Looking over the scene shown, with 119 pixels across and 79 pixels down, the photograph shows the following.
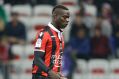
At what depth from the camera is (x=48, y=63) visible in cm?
713

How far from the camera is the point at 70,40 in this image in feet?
41.4

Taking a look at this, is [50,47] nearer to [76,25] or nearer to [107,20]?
[76,25]

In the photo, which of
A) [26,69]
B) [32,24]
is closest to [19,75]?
[26,69]

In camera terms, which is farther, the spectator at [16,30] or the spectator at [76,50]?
the spectator at [16,30]

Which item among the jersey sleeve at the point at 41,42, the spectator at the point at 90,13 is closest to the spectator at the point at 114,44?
the spectator at the point at 90,13

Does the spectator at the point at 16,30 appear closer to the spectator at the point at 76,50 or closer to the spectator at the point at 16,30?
the spectator at the point at 16,30

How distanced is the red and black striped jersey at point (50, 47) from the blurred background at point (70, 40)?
184 inches

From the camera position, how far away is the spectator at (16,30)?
1268 cm

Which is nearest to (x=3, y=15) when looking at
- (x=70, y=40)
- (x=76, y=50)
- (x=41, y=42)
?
(x=70, y=40)

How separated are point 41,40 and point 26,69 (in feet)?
19.0

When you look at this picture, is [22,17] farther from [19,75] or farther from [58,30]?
[58,30]

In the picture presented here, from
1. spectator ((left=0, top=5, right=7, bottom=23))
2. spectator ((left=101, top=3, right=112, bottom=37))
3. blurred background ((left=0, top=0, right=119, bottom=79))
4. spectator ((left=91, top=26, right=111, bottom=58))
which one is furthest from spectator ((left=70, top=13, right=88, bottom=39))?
spectator ((left=0, top=5, right=7, bottom=23))

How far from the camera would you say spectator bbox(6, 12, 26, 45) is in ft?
41.6

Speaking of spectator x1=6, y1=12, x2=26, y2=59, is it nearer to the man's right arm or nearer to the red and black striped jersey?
the red and black striped jersey
